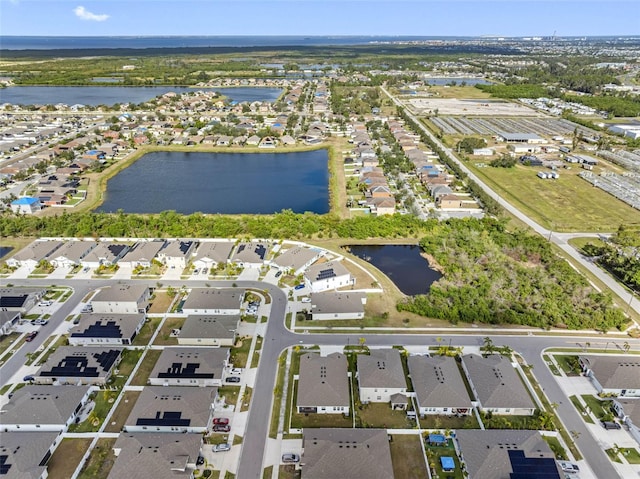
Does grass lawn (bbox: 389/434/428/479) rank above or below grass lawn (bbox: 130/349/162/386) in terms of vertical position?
below

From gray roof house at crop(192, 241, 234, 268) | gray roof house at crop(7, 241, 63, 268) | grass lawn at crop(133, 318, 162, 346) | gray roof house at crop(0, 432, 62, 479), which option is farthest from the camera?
gray roof house at crop(192, 241, 234, 268)

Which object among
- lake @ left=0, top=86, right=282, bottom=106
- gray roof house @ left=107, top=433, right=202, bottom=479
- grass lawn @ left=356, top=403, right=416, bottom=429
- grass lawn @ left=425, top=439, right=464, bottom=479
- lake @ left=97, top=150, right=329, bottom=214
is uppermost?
lake @ left=0, top=86, right=282, bottom=106

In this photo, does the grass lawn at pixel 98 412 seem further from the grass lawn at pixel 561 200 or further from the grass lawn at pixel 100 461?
the grass lawn at pixel 561 200

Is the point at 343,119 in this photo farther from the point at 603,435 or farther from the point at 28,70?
the point at 28,70

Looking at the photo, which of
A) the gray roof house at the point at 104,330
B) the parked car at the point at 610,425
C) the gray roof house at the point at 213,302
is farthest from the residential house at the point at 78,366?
the parked car at the point at 610,425

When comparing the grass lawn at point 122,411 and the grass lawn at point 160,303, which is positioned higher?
the grass lawn at point 160,303

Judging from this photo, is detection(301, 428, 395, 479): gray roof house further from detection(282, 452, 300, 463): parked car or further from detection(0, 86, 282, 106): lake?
detection(0, 86, 282, 106): lake

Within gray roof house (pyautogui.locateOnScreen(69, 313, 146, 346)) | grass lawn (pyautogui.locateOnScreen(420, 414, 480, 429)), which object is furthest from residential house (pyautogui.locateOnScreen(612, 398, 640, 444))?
gray roof house (pyautogui.locateOnScreen(69, 313, 146, 346))
